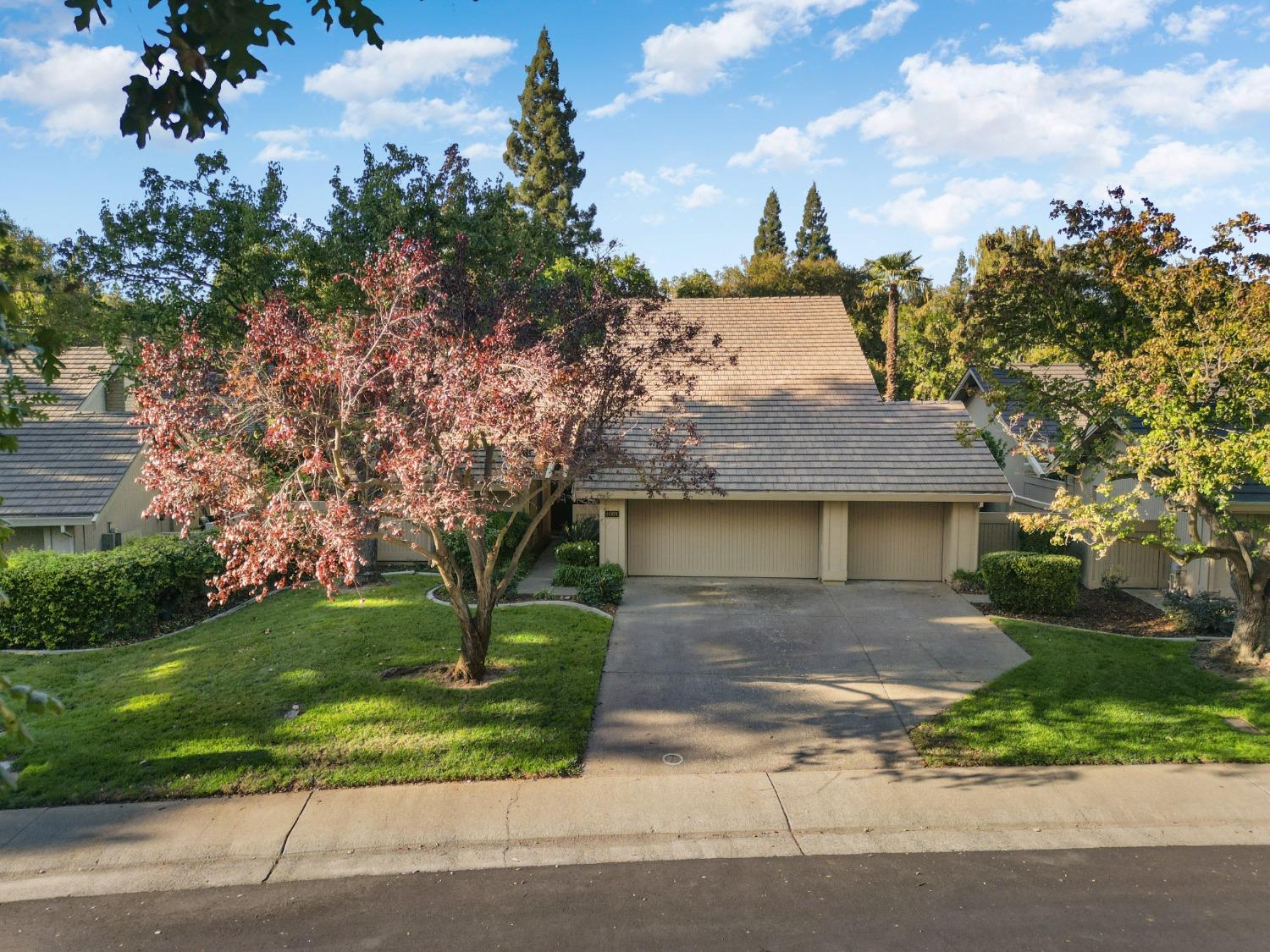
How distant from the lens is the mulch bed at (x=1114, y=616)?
553 inches

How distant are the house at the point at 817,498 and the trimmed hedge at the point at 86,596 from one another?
8.07 meters

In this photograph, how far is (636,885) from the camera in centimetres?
678

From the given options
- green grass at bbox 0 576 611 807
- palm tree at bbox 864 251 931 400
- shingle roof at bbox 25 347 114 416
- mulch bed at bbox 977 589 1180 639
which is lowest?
mulch bed at bbox 977 589 1180 639

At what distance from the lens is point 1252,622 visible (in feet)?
38.5

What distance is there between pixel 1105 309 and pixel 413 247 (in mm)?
10245

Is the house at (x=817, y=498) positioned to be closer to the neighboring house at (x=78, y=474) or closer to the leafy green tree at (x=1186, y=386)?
the leafy green tree at (x=1186, y=386)

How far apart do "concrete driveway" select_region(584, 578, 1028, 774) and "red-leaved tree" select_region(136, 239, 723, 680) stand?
3.02m

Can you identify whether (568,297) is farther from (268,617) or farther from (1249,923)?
(1249,923)

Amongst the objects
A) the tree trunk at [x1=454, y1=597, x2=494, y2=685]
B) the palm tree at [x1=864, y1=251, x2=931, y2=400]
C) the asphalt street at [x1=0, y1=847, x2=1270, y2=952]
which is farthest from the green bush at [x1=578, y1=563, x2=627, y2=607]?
the palm tree at [x1=864, y1=251, x2=931, y2=400]

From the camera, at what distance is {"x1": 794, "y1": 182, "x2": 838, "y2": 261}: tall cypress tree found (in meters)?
55.0

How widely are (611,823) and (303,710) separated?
445 cm

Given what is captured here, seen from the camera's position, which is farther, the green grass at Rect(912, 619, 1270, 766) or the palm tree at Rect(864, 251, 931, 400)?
the palm tree at Rect(864, 251, 931, 400)

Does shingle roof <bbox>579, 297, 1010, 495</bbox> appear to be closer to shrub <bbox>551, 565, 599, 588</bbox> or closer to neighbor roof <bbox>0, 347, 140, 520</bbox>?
shrub <bbox>551, 565, 599, 588</bbox>

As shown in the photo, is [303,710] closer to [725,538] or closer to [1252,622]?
[725,538]
